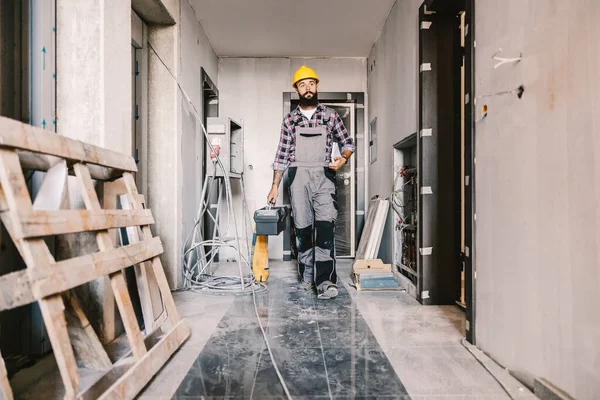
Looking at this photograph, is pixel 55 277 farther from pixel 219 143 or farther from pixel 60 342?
pixel 219 143

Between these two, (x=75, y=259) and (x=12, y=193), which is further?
(x=75, y=259)

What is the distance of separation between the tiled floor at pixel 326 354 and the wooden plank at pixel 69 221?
27.0 inches

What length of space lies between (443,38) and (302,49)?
7.71 feet

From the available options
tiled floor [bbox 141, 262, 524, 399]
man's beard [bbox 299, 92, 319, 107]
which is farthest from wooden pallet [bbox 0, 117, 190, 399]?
man's beard [bbox 299, 92, 319, 107]

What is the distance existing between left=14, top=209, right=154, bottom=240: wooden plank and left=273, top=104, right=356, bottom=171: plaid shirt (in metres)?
1.79

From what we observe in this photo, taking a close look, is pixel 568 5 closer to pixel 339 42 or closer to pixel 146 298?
pixel 146 298

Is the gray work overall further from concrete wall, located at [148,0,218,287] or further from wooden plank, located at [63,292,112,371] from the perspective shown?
wooden plank, located at [63,292,112,371]

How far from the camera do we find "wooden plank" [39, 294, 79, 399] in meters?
1.08

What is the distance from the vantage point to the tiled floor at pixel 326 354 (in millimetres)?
1455

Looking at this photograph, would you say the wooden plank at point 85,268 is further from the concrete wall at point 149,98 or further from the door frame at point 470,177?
the door frame at point 470,177

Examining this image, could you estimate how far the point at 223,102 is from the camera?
4926 millimetres

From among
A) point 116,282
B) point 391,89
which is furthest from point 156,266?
point 391,89

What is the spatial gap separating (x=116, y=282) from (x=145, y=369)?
0.37 metres

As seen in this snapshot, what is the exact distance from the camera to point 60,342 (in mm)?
1097
